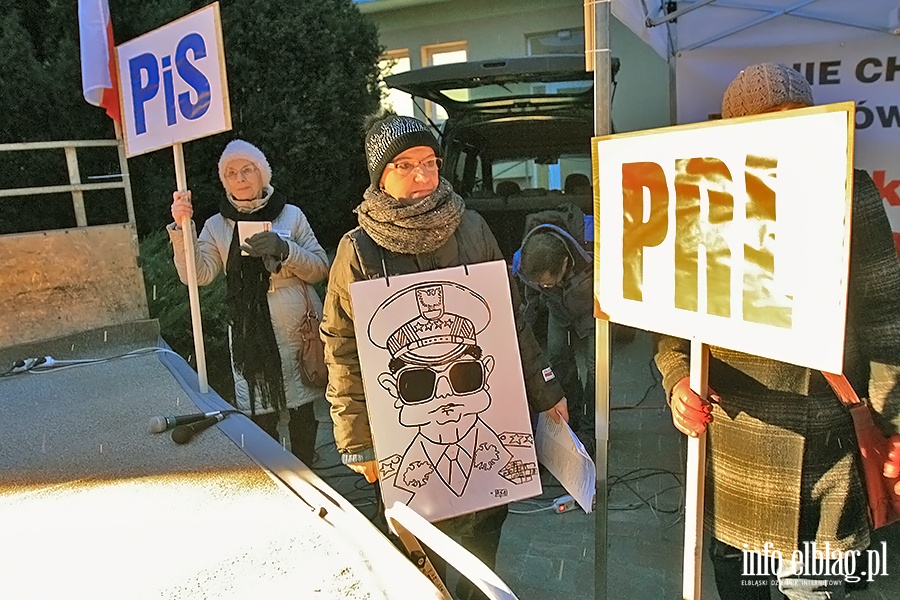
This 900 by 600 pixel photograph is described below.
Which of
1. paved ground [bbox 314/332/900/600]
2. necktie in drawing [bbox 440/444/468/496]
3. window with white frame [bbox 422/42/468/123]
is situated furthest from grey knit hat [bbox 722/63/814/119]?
window with white frame [bbox 422/42/468/123]

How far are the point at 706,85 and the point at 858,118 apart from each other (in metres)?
0.68

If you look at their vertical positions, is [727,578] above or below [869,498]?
below

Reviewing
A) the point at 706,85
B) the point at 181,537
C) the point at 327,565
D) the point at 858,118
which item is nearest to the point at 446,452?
the point at 327,565

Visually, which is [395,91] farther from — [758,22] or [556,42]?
[758,22]

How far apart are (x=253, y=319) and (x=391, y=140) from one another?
1497mm

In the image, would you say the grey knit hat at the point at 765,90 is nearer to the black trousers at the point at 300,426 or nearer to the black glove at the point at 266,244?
the black glove at the point at 266,244

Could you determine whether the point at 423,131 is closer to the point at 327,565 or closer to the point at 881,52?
the point at 327,565

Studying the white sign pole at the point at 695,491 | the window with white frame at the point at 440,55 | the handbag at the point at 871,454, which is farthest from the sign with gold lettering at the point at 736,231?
the window with white frame at the point at 440,55

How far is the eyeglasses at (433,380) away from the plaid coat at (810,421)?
60 cm

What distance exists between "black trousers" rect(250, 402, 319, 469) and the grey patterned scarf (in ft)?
5.09

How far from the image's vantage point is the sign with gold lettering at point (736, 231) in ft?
4.09

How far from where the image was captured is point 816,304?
4.20ft

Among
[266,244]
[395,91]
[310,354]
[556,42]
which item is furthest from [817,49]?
[395,91]

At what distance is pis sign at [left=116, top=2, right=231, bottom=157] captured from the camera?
8.45ft
